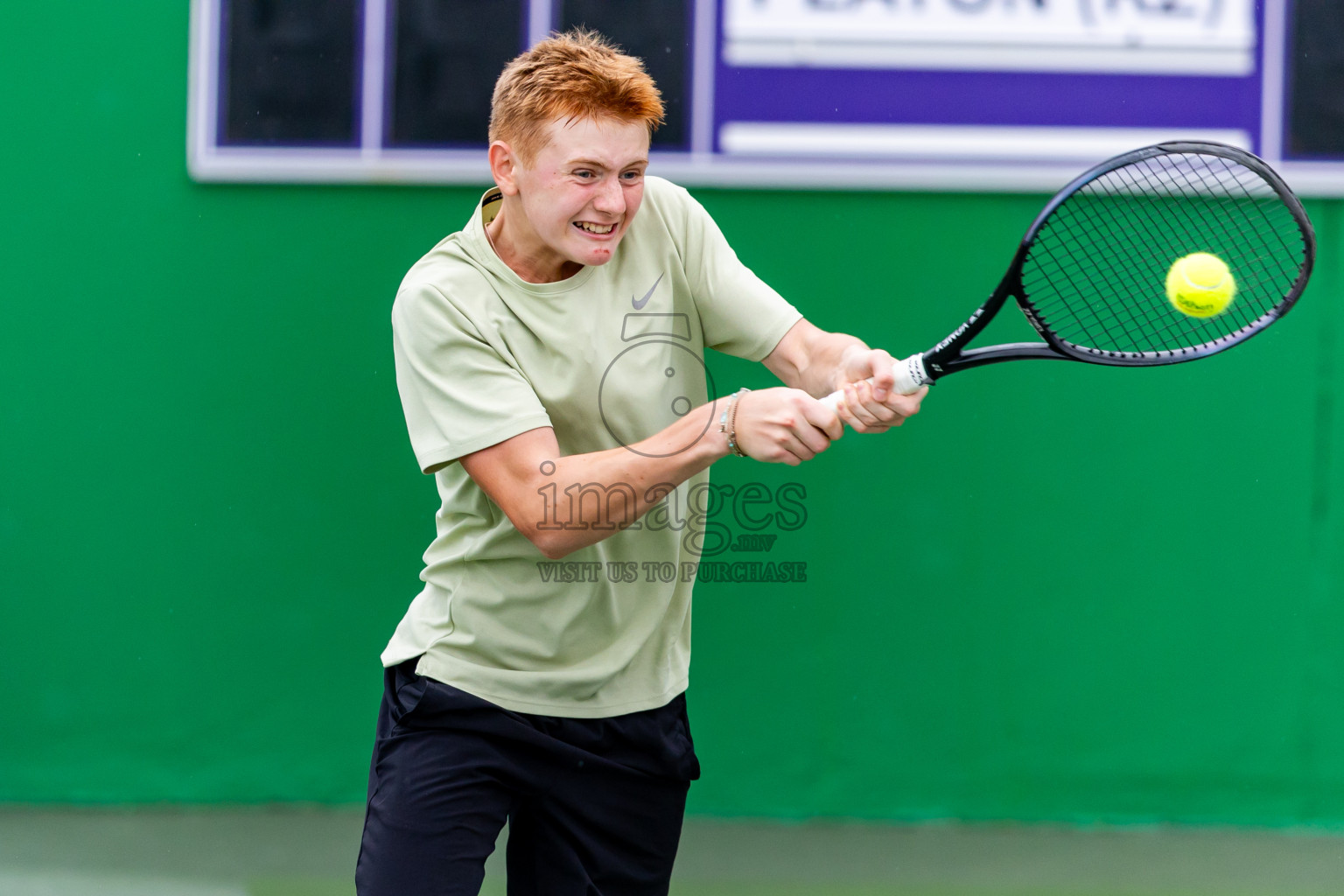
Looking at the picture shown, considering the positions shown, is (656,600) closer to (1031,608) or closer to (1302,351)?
(1031,608)

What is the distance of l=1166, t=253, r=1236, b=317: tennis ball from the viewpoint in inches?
77.0

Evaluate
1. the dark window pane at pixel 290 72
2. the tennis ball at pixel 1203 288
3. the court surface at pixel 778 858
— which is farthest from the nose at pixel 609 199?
the court surface at pixel 778 858

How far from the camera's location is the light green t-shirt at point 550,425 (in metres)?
1.71

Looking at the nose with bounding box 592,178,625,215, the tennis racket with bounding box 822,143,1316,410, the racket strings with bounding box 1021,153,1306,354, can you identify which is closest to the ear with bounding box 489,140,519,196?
the nose with bounding box 592,178,625,215

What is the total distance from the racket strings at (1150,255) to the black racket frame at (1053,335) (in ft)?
1.89

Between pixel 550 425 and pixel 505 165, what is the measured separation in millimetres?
404

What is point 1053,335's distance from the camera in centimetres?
187

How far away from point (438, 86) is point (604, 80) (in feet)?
4.59

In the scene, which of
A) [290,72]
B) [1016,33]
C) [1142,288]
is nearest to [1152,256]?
[1142,288]

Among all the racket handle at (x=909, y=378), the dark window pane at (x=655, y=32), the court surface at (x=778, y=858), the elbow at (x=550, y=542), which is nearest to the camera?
the elbow at (x=550, y=542)

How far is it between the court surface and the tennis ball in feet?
4.84

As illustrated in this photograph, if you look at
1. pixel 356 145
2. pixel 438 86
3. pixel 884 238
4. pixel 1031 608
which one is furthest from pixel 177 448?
pixel 1031 608

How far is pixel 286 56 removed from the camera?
117 inches

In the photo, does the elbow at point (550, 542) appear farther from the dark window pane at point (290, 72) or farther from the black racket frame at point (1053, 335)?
the dark window pane at point (290, 72)
